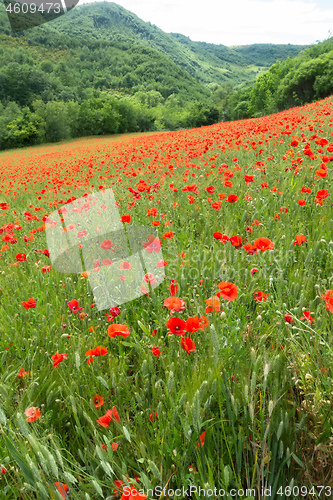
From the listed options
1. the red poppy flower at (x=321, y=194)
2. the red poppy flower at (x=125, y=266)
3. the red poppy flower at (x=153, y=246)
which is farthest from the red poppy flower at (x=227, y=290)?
the red poppy flower at (x=321, y=194)

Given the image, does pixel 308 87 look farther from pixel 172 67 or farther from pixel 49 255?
pixel 172 67

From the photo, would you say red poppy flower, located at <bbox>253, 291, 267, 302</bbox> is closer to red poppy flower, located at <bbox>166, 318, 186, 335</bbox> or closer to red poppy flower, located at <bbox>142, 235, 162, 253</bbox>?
red poppy flower, located at <bbox>166, 318, 186, 335</bbox>

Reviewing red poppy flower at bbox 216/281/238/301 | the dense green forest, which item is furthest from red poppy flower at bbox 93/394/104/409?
the dense green forest

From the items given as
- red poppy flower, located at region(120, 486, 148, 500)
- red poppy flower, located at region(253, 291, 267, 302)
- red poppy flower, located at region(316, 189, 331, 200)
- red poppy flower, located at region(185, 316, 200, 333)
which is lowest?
red poppy flower, located at region(120, 486, 148, 500)

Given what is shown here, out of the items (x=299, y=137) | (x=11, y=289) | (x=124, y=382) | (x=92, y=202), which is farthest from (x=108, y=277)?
(x=299, y=137)

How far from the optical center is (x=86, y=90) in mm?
66188

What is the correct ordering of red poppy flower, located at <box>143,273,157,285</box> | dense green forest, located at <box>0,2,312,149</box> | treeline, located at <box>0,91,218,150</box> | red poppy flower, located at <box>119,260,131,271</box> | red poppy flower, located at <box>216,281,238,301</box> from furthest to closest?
Result: dense green forest, located at <box>0,2,312,149</box>, treeline, located at <box>0,91,218,150</box>, red poppy flower, located at <box>119,260,131,271</box>, red poppy flower, located at <box>143,273,157,285</box>, red poppy flower, located at <box>216,281,238,301</box>

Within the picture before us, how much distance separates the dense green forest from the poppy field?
146 ft

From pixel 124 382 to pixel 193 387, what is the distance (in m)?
0.48

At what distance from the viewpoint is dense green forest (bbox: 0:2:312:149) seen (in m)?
42.3

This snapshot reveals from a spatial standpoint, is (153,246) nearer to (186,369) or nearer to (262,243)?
(262,243)

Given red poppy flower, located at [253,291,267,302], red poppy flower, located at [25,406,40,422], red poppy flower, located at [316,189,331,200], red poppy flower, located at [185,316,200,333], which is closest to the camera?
red poppy flower, located at [25,406,40,422]

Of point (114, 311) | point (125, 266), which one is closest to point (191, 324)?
point (114, 311)

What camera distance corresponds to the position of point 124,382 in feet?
4.50
